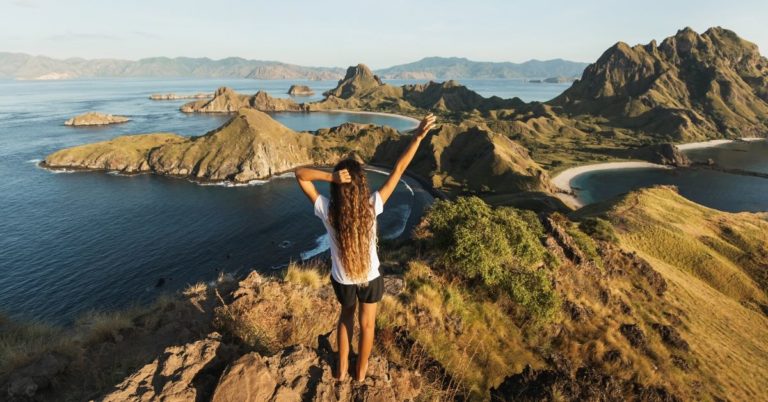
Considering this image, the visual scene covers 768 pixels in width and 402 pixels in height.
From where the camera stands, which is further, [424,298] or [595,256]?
[595,256]

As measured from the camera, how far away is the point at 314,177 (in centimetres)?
548

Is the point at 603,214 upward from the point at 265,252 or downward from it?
upward

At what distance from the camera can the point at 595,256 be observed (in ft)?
97.3

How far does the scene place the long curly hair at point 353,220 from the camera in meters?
5.36

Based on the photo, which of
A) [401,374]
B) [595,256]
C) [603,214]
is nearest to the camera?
[401,374]

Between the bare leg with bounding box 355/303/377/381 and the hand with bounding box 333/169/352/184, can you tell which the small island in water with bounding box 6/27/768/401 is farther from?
the hand with bounding box 333/169/352/184

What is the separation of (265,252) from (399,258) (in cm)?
4453

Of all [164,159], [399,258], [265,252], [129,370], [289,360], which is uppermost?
[289,360]

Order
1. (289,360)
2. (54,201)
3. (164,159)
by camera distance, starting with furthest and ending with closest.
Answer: (164,159) < (54,201) < (289,360)

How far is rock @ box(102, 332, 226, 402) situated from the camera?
17.1ft

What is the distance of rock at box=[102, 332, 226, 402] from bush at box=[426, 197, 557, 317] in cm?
1359

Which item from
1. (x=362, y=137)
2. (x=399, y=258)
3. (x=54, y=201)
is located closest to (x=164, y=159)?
(x=54, y=201)

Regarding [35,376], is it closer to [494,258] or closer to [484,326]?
[484,326]

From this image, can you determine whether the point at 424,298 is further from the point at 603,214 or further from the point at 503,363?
the point at 603,214
